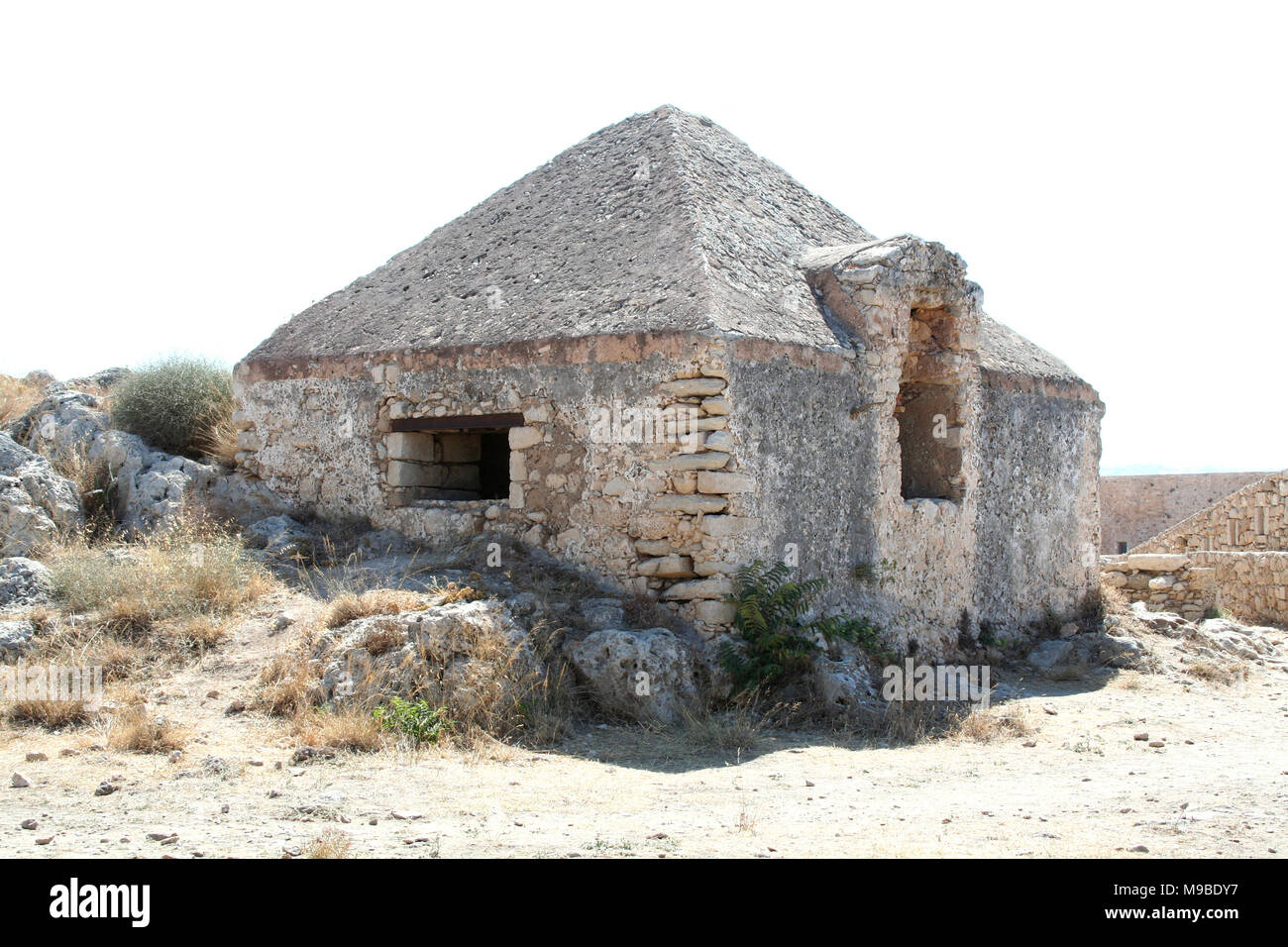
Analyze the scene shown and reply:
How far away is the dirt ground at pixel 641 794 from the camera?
14.6 ft

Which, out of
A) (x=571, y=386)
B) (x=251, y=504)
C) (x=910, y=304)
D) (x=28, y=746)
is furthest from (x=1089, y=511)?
(x=28, y=746)

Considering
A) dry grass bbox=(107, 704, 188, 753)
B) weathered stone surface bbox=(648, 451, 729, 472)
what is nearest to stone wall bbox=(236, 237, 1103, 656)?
weathered stone surface bbox=(648, 451, 729, 472)

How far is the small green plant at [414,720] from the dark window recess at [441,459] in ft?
8.41

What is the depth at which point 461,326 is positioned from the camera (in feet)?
28.9

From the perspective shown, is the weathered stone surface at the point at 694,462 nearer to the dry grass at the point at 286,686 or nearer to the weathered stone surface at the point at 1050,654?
the dry grass at the point at 286,686

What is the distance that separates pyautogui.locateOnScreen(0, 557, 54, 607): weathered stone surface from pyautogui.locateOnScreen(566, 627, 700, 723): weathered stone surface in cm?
379

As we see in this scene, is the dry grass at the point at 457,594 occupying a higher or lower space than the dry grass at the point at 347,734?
higher

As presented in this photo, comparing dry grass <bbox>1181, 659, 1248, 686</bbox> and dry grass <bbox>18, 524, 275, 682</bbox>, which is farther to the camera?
dry grass <bbox>1181, 659, 1248, 686</bbox>

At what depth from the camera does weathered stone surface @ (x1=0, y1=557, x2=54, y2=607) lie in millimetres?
7918

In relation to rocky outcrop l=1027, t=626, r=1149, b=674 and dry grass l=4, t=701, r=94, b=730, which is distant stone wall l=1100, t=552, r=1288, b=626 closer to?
rocky outcrop l=1027, t=626, r=1149, b=674

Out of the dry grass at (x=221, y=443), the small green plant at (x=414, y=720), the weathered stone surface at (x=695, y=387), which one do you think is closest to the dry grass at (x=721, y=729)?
the small green plant at (x=414, y=720)

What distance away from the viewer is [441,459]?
372 inches

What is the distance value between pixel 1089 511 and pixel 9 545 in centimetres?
950

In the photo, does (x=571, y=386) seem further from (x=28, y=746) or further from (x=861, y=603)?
(x=28, y=746)
